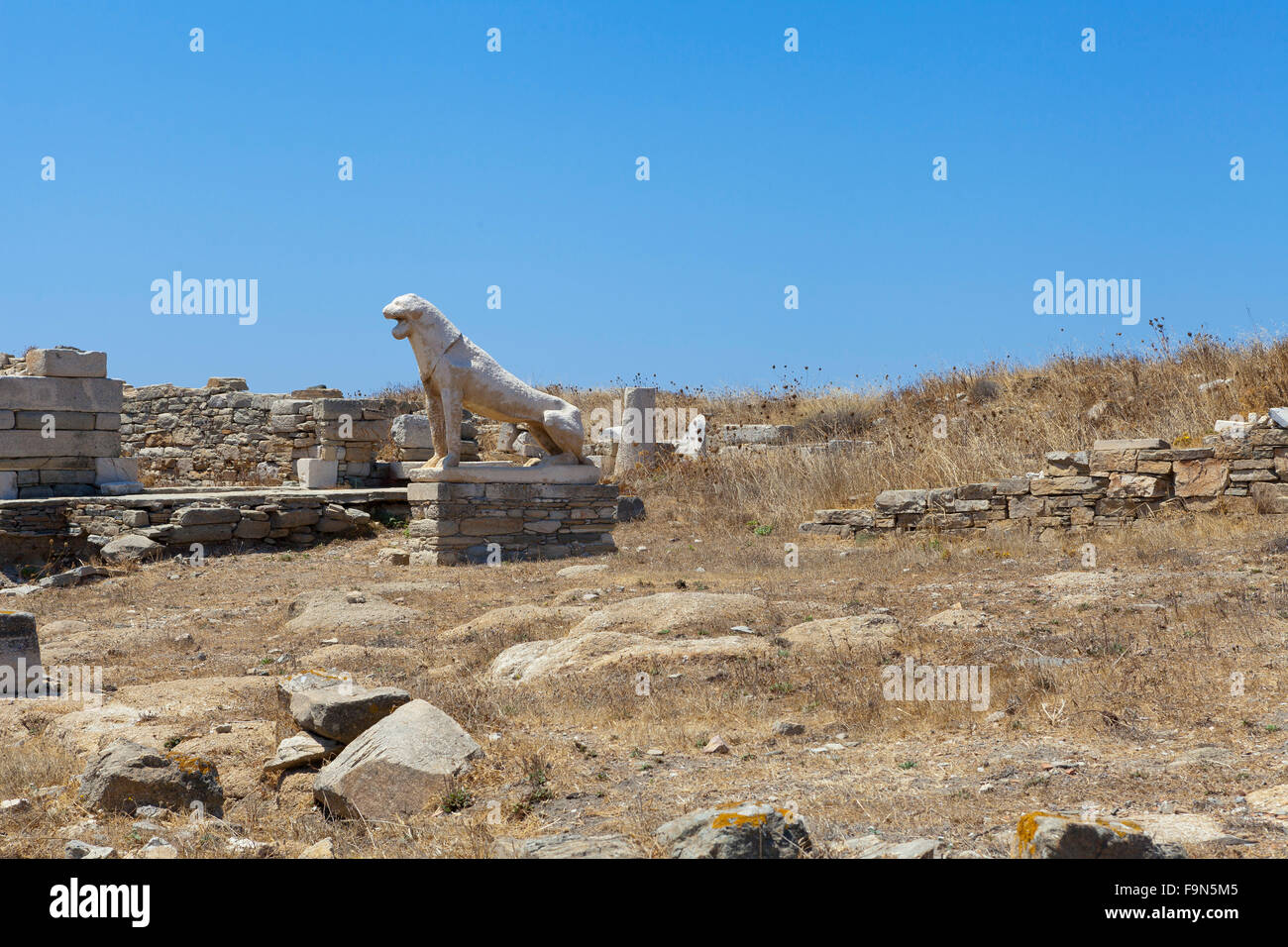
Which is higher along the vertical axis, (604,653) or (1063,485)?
(1063,485)

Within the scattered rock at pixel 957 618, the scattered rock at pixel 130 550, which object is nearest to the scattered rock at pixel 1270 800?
the scattered rock at pixel 957 618

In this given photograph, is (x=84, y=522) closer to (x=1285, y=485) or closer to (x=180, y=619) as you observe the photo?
(x=180, y=619)

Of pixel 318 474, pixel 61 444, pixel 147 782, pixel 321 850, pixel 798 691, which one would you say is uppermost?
pixel 61 444

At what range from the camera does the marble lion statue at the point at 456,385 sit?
11789mm

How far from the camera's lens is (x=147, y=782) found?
182 inches

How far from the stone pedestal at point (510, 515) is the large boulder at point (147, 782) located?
23.8ft

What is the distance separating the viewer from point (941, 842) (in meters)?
3.46

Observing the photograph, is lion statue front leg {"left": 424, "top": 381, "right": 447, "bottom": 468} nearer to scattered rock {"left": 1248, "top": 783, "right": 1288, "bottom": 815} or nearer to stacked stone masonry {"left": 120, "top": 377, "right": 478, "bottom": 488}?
stacked stone masonry {"left": 120, "top": 377, "right": 478, "bottom": 488}

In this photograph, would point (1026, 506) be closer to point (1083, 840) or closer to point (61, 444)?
point (1083, 840)

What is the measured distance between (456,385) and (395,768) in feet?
25.9

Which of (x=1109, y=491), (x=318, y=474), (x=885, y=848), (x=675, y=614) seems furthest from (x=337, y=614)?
(x=1109, y=491)

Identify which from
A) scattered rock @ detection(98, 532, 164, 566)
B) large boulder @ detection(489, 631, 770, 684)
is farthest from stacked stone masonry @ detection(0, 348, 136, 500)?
large boulder @ detection(489, 631, 770, 684)

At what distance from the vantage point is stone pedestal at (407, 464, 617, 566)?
12.2 meters
